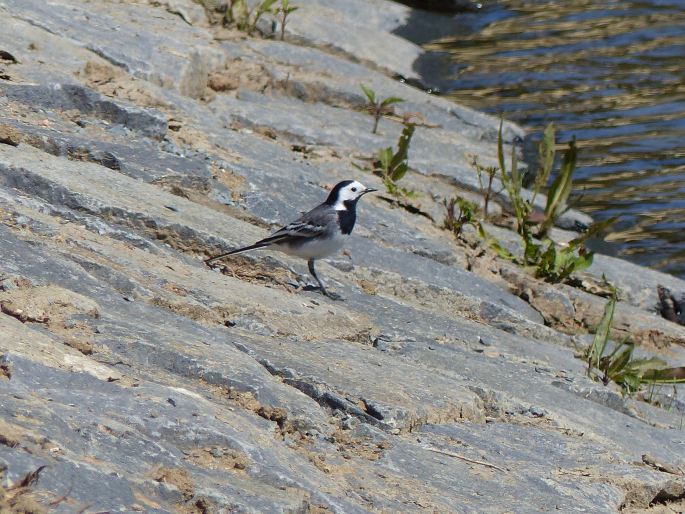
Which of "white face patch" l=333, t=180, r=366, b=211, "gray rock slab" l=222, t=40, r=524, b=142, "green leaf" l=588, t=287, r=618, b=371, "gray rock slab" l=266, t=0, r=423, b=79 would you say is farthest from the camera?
"gray rock slab" l=266, t=0, r=423, b=79

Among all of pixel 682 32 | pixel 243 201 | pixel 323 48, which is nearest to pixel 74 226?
pixel 243 201

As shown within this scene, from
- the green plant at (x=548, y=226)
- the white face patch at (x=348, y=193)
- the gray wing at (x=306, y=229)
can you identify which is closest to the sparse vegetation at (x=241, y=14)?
the green plant at (x=548, y=226)

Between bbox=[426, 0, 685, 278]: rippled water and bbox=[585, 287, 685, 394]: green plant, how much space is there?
132 inches

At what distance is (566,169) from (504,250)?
114 centimetres

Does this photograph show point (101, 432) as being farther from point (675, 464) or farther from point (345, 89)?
point (345, 89)

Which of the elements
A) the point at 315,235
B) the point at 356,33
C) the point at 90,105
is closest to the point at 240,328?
the point at 315,235

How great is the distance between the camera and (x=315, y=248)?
7672 mm

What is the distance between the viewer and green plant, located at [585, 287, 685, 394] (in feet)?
26.0

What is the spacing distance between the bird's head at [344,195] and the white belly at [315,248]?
44 cm

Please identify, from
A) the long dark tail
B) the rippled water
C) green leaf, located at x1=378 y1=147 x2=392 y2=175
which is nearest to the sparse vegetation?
green leaf, located at x1=378 y1=147 x2=392 y2=175

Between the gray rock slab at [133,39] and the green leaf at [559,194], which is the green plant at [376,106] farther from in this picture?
the green leaf at [559,194]

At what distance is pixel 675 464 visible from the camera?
6.77m

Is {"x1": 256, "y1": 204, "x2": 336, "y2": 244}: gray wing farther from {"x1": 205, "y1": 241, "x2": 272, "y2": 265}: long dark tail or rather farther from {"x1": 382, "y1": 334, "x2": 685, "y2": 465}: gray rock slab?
{"x1": 382, "y1": 334, "x2": 685, "y2": 465}: gray rock slab

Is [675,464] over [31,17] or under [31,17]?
under
